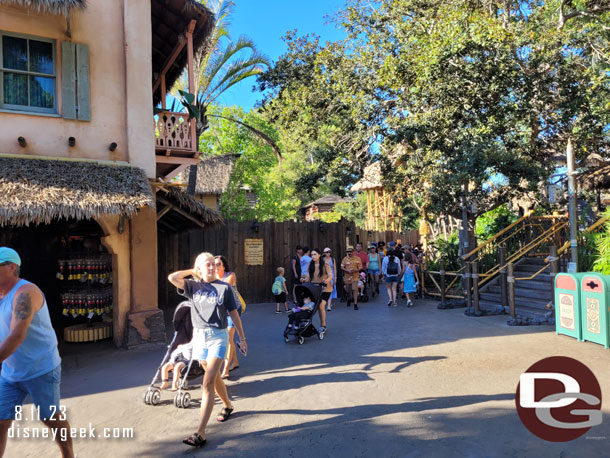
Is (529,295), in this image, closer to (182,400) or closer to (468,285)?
(468,285)

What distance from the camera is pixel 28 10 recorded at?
7707 millimetres

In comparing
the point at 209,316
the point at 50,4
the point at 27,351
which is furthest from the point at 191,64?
the point at 27,351

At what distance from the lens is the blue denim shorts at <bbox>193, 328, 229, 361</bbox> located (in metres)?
4.41

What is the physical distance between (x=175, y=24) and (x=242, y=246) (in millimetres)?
6665

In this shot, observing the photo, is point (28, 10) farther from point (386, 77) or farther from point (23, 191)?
point (386, 77)

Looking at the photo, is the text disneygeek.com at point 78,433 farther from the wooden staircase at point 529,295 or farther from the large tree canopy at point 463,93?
the large tree canopy at point 463,93

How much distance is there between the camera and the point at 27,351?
3.42 m

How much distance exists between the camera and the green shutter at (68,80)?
7934 mm

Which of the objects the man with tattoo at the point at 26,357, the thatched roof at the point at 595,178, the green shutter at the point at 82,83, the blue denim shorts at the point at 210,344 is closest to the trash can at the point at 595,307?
the blue denim shorts at the point at 210,344

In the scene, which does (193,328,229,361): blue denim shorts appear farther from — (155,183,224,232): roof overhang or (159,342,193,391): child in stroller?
(155,183,224,232): roof overhang

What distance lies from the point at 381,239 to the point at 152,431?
62.7 feet

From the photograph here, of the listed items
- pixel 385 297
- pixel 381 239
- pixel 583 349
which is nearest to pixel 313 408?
pixel 583 349

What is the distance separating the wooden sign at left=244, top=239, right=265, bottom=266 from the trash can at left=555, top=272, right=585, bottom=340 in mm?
8516

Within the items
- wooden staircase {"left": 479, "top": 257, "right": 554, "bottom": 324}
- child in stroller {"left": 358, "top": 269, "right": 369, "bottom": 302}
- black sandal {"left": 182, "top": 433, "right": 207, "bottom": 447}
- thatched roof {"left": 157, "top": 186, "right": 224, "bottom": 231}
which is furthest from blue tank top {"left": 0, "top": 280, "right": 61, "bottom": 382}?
child in stroller {"left": 358, "top": 269, "right": 369, "bottom": 302}
